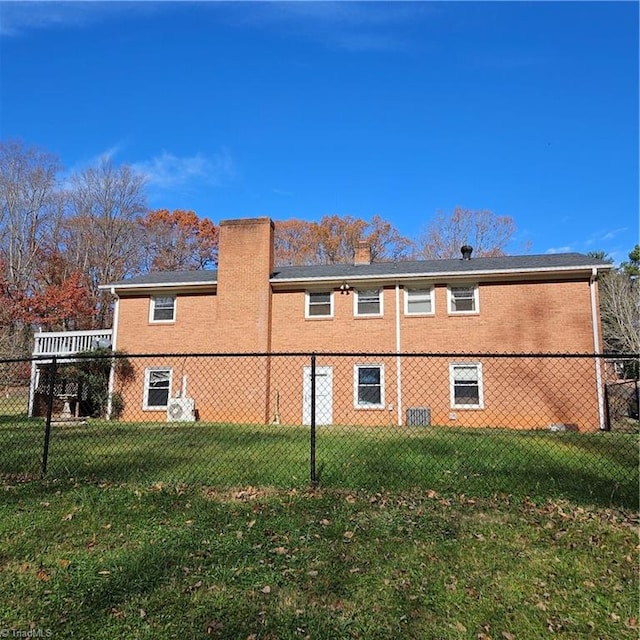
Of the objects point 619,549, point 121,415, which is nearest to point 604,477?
point 619,549

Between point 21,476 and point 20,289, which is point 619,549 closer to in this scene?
point 21,476

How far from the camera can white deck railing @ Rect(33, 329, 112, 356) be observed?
56.3ft

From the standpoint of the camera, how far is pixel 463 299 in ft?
50.9

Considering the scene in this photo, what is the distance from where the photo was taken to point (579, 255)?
15789mm

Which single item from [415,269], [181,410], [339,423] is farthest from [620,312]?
[181,410]

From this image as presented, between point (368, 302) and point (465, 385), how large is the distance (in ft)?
14.0

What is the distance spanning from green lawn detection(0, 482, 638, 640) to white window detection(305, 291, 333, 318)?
36.8 feet

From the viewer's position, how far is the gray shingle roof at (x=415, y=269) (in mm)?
14742

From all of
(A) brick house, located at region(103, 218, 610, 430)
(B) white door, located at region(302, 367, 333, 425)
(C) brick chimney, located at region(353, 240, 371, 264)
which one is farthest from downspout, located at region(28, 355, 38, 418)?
(C) brick chimney, located at region(353, 240, 371, 264)

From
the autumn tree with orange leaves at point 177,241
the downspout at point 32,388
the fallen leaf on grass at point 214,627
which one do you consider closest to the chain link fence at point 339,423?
the downspout at point 32,388

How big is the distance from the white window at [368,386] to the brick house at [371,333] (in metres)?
0.03

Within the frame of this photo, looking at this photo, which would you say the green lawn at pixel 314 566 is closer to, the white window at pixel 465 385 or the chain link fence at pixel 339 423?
the chain link fence at pixel 339 423

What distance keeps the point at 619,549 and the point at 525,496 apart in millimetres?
1361

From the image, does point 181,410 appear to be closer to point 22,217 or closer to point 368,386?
point 368,386
